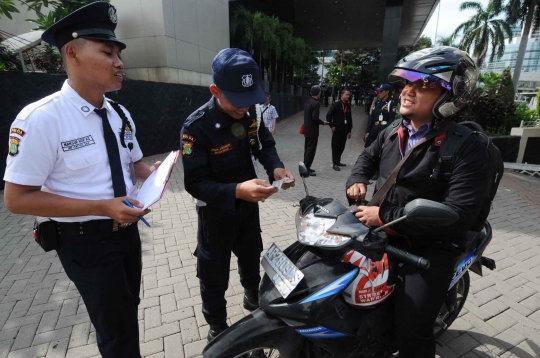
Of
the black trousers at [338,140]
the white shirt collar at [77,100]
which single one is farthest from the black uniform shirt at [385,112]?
the white shirt collar at [77,100]

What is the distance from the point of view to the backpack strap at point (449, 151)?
156cm

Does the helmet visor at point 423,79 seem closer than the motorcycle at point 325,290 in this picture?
No

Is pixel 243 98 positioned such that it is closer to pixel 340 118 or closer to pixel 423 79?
pixel 423 79

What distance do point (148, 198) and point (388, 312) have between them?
1.53 meters

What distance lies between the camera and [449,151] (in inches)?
61.7

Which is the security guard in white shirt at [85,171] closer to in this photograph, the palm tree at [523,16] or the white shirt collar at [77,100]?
the white shirt collar at [77,100]

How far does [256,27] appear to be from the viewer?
1842 centimetres

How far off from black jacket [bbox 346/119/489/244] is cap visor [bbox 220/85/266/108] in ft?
2.98

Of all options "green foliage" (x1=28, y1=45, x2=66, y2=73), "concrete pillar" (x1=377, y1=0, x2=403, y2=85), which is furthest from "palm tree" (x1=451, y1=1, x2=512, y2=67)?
"green foliage" (x1=28, y1=45, x2=66, y2=73)

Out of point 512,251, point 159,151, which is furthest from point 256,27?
point 512,251

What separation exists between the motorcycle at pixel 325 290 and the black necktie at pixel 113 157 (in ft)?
2.77

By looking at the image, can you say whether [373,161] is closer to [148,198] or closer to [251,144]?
[251,144]

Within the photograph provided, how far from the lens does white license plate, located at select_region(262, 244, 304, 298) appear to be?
4.53ft

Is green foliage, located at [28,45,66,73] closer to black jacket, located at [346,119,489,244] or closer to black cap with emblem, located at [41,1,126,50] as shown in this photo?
black cap with emblem, located at [41,1,126,50]
